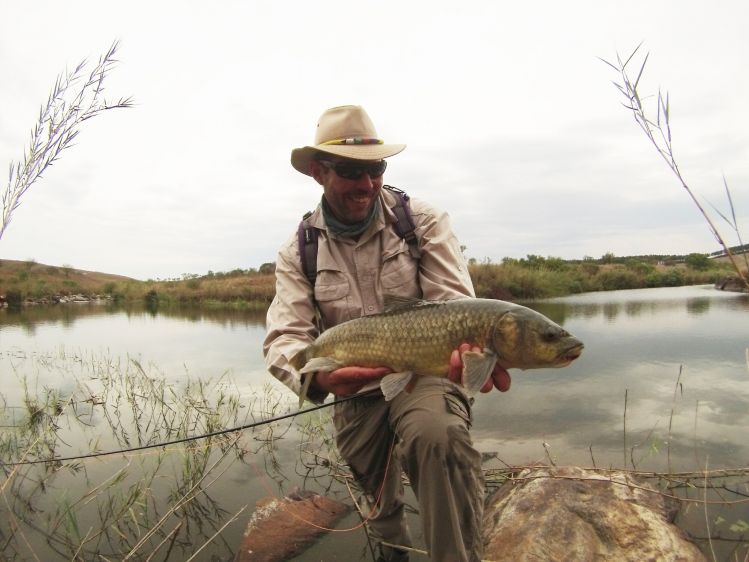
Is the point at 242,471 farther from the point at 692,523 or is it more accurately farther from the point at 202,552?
the point at 692,523

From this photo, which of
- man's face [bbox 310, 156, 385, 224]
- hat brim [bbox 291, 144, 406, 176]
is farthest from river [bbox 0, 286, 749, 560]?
hat brim [bbox 291, 144, 406, 176]

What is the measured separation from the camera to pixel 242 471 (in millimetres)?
4887

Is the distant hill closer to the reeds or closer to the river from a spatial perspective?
the river

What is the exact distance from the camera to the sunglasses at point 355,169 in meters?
2.98

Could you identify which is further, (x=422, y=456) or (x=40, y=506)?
(x=40, y=506)

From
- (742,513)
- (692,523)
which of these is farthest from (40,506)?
(742,513)

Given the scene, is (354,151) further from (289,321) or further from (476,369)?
(476,369)

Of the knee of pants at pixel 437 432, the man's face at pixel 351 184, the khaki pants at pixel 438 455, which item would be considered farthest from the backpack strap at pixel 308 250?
the knee of pants at pixel 437 432

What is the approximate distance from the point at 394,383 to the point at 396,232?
1.07 meters

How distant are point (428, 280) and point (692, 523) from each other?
274 cm

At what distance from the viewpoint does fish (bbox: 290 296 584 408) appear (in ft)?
7.69

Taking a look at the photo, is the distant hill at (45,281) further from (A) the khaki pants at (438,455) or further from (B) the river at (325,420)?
(A) the khaki pants at (438,455)

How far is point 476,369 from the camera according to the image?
2297 mm

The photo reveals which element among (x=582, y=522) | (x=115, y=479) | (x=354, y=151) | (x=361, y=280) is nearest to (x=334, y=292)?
(x=361, y=280)
